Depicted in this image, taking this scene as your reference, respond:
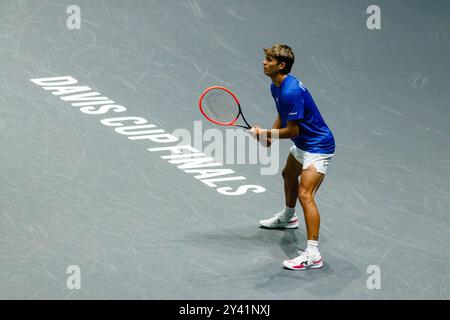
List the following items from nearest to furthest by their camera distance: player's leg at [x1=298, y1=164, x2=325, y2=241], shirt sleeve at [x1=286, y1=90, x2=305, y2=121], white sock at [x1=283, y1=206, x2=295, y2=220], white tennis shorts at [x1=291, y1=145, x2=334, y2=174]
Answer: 1. shirt sleeve at [x1=286, y1=90, x2=305, y2=121]
2. player's leg at [x1=298, y1=164, x2=325, y2=241]
3. white tennis shorts at [x1=291, y1=145, x2=334, y2=174]
4. white sock at [x1=283, y1=206, x2=295, y2=220]

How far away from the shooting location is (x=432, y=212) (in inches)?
398

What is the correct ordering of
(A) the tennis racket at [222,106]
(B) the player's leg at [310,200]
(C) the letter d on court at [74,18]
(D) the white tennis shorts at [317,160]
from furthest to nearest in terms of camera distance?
(C) the letter d on court at [74,18] → (A) the tennis racket at [222,106] → (D) the white tennis shorts at [317,160] → (B) the player's leg at [310,200]

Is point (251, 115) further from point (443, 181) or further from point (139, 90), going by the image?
point (443, 181)

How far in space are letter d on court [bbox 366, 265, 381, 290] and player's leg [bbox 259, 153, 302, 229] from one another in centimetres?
103

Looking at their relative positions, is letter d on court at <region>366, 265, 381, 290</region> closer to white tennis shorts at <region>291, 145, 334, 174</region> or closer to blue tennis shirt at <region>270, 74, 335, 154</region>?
white tennis shorts at <region>291, 145, 334, 174</region>

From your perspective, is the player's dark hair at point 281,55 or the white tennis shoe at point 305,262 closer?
the player's dark hair at point 281,55

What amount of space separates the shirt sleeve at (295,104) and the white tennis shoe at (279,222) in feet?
4.12

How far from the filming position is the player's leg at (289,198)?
31.0ft

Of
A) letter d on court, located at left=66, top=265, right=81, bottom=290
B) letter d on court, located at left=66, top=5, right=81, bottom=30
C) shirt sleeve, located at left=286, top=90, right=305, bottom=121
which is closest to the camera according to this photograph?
letter d on court, located at left=66, top=265, right=81, bottom=290

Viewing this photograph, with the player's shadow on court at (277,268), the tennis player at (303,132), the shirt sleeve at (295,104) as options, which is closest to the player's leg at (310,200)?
the tennis player at (303,132)

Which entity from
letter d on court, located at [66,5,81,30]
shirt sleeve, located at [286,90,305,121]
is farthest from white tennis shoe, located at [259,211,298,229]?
letter d on court, located at [66,5,81,30]

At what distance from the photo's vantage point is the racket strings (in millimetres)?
9281

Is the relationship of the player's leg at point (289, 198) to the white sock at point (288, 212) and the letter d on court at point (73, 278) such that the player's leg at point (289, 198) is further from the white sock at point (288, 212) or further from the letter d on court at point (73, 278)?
the letter d on court at point (73, 278)

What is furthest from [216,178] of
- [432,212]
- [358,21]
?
[358,21]
